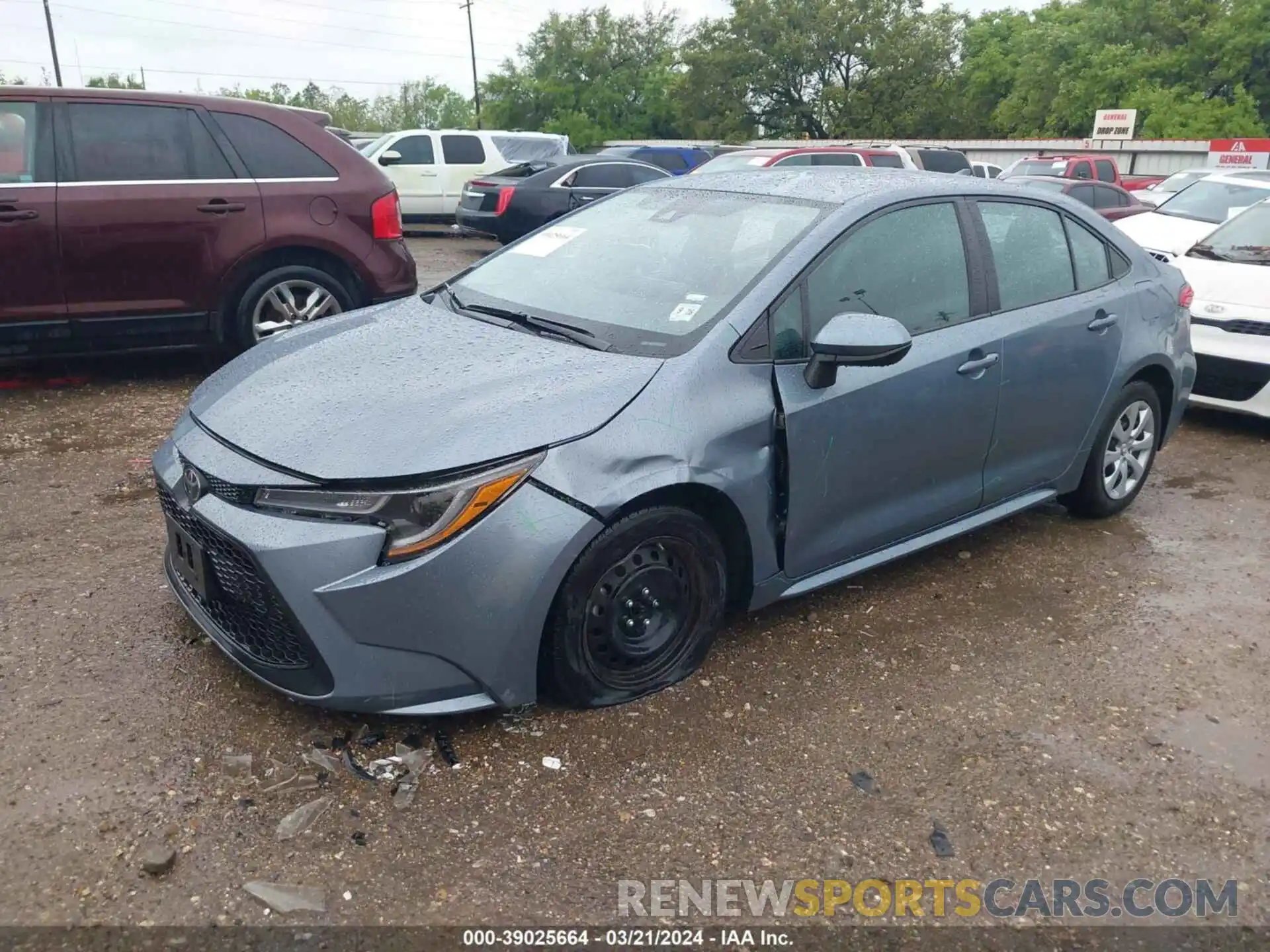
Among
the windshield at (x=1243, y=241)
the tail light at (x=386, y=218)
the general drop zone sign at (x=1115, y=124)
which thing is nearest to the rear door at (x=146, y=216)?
the tail light at (x=386, y=218)

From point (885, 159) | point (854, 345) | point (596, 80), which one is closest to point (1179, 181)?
point (885, 159)

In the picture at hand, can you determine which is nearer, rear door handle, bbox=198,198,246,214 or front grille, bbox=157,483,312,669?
front grille, bbox=157,483,312,669

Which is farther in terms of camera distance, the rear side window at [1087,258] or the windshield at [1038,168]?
the windshield at [1038,168]

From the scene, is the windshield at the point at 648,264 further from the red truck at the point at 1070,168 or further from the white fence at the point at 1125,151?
the white fence at the point at 1125,151

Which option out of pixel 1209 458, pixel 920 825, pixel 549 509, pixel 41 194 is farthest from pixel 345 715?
pixel 1209 458

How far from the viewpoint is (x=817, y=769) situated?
118 inches

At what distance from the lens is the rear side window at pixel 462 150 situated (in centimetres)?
1816

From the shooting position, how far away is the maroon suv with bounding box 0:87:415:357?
5934 mm

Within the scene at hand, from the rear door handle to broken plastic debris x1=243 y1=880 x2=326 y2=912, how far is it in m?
4.87

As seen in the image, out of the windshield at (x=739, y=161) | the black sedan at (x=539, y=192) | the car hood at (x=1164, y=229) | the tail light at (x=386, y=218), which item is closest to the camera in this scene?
the tail light at (x=386, y=218)

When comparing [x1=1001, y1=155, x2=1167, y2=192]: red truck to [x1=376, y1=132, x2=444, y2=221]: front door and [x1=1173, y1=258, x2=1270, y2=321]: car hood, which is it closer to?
[x1=376, y1=132, x2=444, y2=221]: front door

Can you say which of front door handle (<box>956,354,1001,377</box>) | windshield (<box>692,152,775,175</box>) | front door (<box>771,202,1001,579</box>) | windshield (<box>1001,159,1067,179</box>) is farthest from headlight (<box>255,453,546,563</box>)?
windshield (<box>1001,159,1067,179</box>)

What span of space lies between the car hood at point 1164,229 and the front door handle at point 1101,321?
16.6ft

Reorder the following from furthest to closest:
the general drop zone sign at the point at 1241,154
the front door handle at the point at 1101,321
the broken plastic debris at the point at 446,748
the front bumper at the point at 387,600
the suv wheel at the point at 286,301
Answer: the general drop zone sign at the point at 1241,154 → the suv wheel at the point at 286,301 → the front door handle at the point at 1101,321 → the broken plastic debris at the point at 446,748 → the front bumper at the point at 387,600
